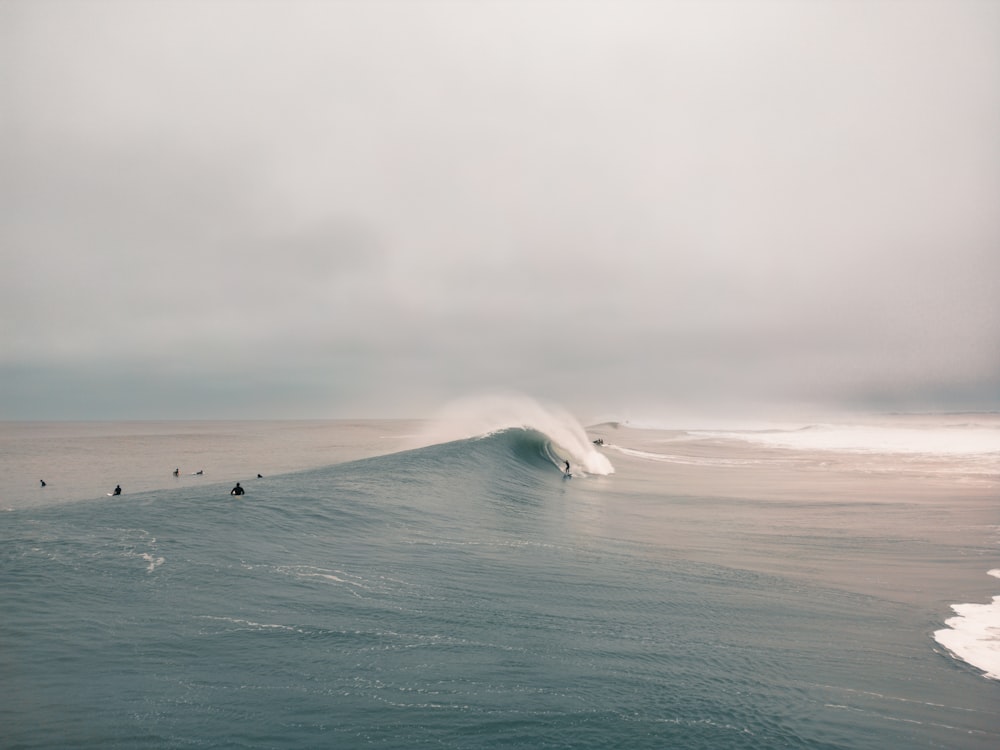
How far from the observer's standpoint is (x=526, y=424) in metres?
46.2

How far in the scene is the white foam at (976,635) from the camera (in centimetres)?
870

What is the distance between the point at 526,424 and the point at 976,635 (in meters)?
→ 37.0

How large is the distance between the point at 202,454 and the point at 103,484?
98.9 ft

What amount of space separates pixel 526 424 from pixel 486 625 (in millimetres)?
36516

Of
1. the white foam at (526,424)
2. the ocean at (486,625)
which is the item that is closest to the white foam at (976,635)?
the ocean at (486,625)

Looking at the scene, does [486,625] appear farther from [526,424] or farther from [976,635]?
[526,424]

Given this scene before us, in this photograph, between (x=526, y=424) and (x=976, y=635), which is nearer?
(x=976, y=635)

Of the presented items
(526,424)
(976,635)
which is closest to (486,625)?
(976,635)

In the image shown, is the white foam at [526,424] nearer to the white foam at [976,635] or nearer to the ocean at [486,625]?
the ocean at [486,625]

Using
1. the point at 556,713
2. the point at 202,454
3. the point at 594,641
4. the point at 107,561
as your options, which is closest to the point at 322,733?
the point at 556,713

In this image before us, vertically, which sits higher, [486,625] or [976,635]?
[976,635]

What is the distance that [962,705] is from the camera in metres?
7.32

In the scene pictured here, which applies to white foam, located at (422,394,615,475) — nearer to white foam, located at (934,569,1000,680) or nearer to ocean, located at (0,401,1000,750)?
ocean, located at (0,401,1000,750)

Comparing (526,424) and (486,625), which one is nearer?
(486,625)
